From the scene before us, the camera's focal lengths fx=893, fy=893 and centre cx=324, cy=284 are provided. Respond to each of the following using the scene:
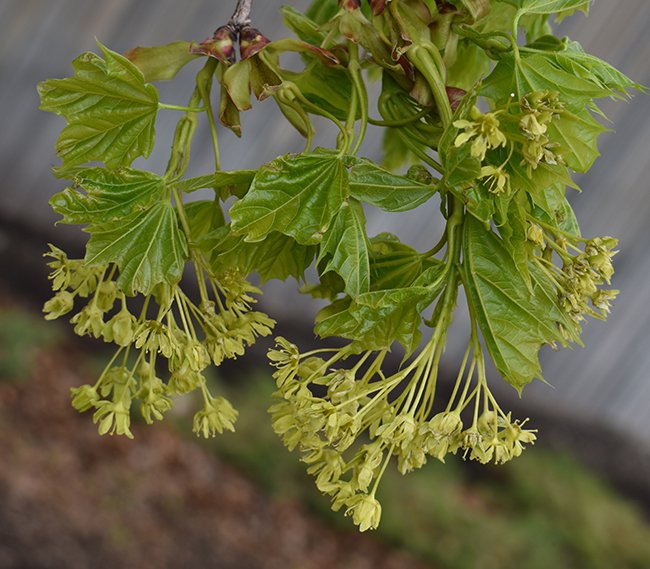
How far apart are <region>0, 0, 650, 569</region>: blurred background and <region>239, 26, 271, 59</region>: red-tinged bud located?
1.68 meters

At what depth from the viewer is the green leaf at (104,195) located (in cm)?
61

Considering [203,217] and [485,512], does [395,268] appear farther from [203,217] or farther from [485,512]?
[485,512]

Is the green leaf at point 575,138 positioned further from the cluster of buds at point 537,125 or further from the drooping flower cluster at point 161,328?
the drooping flower cluster at point 161,328

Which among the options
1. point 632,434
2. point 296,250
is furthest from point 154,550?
point 296,250

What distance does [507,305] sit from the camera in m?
0.61

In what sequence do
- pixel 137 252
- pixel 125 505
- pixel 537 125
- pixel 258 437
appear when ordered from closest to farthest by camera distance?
1. pixel 537 125
2. pixel 137 252
3. pixel 125 505
4. pixel 258 437

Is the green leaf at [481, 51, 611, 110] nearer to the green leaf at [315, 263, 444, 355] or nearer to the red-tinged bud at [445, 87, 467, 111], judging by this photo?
the red-tinged bud at [445, 87, 467, 111]

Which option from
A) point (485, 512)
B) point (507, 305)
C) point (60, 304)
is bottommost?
point (485, 512)

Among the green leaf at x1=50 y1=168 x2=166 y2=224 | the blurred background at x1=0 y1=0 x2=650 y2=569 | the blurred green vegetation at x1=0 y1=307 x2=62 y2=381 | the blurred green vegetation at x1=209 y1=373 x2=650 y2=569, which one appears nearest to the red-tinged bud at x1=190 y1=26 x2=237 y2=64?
the green leaf at x1=50 y1=168 x2=166 y2=224

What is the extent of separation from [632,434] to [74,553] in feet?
6.03

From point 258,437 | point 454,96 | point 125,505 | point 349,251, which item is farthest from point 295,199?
point 258,437

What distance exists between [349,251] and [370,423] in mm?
134

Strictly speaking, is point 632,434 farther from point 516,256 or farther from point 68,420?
point 516,256

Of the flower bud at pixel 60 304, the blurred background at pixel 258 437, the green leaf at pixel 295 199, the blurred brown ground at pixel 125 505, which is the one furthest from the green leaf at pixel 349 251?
the blurred brown ground at pixel 125 505
